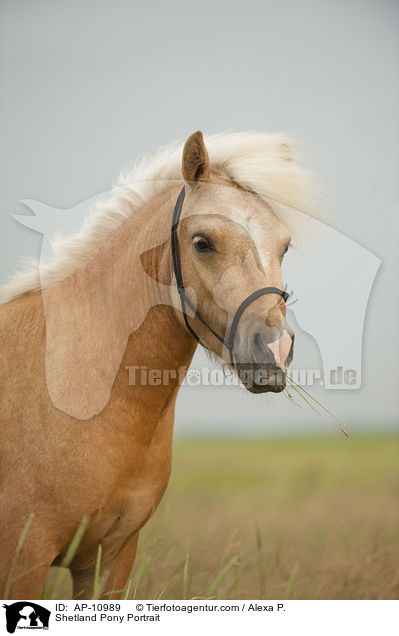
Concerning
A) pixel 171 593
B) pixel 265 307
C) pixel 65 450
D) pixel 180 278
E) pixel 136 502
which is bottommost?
pixel 171 593

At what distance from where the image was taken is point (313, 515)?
23.1 feet

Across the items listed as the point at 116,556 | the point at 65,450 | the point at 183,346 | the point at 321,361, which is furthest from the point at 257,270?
the point at 116,556

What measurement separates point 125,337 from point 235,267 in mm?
631

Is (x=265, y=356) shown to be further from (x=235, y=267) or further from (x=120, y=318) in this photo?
(x=120, y=318)

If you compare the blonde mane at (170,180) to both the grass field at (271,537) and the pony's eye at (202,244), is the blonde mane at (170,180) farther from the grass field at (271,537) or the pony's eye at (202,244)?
the grass field at (271,537)

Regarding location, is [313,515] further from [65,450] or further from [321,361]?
[65,450]

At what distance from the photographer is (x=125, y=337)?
7.34ft

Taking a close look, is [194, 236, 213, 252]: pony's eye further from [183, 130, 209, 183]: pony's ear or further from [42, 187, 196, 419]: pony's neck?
[183, 130, 209, 183]: pony's ear

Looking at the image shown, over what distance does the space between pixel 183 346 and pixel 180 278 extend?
13.8 inches

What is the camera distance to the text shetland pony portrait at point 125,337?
6.50 ft

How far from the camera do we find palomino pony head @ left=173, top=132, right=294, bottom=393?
186 centimetres

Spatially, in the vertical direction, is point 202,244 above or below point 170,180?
below

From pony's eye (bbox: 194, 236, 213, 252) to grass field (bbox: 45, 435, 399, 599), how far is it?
4.33 ft
